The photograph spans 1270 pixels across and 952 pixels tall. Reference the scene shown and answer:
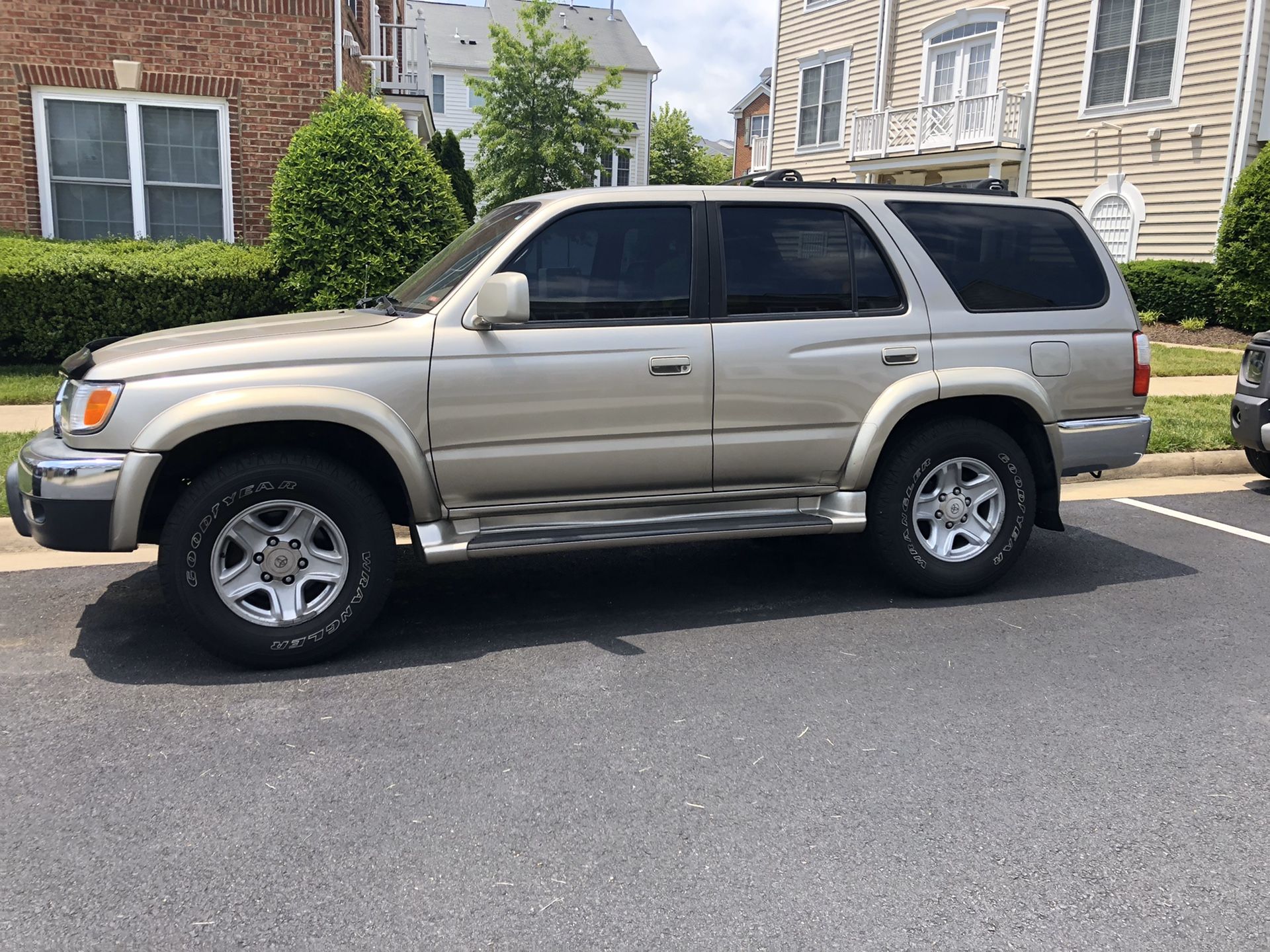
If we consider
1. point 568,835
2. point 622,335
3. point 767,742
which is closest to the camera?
point 568,835

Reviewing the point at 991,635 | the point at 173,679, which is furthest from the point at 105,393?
the point at 991,635

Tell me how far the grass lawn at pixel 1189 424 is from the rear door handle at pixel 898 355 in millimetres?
4249

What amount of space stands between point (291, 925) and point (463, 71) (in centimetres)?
4588

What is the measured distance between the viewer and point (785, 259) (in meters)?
5.02

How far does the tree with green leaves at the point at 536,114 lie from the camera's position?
32656 mm

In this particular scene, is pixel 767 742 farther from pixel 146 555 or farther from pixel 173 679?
pixel 146 555

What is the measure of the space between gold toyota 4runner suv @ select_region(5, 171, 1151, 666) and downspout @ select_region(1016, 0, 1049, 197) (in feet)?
53.8

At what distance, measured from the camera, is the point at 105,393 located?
4.12 meters

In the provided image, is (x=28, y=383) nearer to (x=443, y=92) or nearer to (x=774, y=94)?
(x=774, y=94)

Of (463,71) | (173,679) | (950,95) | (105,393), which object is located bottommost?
(173,679)

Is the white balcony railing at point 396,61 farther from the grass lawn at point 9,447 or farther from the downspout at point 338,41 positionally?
the grass lawn at point 9,447

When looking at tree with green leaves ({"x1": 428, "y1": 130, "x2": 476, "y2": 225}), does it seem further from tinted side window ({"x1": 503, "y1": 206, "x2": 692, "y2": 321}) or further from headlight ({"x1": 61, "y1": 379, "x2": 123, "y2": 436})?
headlight ({"x1": 61, "y1": 379, "x2": 123, "y2": 436})

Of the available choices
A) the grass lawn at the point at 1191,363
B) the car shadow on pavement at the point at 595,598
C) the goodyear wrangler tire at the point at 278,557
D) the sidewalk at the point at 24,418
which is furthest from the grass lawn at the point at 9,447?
the grass lawn at the point at 1191,363

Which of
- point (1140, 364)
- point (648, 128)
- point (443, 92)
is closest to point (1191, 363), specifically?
point (1140, 364)
